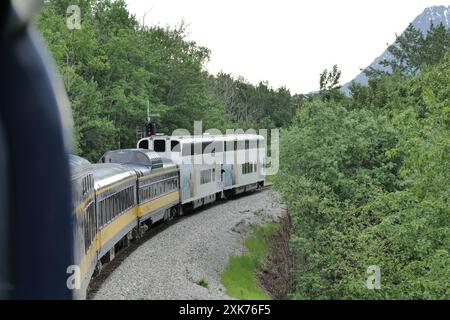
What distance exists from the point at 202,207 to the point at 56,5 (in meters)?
17.4

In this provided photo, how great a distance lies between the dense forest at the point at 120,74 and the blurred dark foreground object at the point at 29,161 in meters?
27.9

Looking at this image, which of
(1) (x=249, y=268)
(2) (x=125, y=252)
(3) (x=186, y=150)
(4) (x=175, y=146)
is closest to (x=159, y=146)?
(4) (x=175, y=146)

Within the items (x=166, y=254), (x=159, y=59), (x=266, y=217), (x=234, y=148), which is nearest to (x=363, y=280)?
(x=166, y=254)

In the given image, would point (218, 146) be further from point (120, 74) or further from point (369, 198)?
point (120, 74)

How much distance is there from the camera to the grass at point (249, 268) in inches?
707

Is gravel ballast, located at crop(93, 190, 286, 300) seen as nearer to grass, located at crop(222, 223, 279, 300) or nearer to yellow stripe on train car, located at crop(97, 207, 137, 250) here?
grass, located at crop(222, 223, 279, 300)

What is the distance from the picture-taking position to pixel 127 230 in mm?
19156

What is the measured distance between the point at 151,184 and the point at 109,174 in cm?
521

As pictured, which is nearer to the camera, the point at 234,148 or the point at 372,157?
the point at 372,157

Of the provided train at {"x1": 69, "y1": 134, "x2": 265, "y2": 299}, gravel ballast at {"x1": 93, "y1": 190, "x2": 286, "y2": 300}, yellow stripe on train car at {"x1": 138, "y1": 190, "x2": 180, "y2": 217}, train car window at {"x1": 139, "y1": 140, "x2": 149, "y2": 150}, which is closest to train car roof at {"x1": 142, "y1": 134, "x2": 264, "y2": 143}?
train at {"x1": 69, "y1": 134, "x2": 265, "y2": 299}

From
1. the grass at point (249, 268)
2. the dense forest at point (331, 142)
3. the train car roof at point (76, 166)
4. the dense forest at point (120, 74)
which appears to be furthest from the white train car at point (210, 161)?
the train car roof at point (76, 166)

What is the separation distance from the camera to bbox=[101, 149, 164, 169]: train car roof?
23.3 metres

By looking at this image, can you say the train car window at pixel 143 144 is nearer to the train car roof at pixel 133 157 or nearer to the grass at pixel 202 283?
the train car roof at pixel 133 157

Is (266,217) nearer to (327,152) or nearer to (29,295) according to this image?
(327,152)
